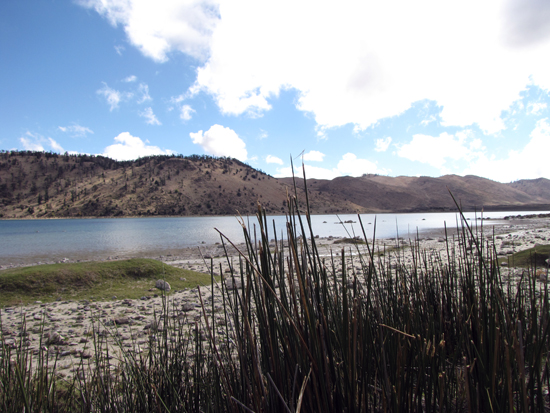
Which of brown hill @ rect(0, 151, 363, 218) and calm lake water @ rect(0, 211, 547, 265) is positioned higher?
brown hill @ rect(0, 151, 363, 218)

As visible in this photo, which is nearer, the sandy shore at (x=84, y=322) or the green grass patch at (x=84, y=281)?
the sandy shore at (x=84, y=322)

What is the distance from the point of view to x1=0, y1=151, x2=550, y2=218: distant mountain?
7456 centimetres

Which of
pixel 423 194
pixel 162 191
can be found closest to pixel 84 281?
pixel 162 191

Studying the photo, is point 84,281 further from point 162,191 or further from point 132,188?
point 132,188

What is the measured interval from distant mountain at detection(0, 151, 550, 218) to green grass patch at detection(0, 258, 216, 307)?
53.4m

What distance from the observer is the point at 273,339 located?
42.3 inches

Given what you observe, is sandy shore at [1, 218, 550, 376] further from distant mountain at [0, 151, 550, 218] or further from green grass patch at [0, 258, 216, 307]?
distant mountain at [0, 151, 550, 218]

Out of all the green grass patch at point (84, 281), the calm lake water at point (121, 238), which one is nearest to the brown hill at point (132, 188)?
the calm lake water at point (121, 238)

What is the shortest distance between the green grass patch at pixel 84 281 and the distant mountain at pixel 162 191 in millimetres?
53440

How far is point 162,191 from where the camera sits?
77.7 metres

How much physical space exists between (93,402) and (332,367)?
166cm

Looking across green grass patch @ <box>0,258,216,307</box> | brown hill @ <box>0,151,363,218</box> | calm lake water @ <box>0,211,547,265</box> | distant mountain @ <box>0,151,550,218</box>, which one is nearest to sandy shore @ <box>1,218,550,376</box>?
green grass patch @ <box>0,258,216,307</box>

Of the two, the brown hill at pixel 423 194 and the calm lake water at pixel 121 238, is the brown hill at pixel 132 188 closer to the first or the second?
the brown hill at pixel 423 194

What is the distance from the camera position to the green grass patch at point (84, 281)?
19.7ft
